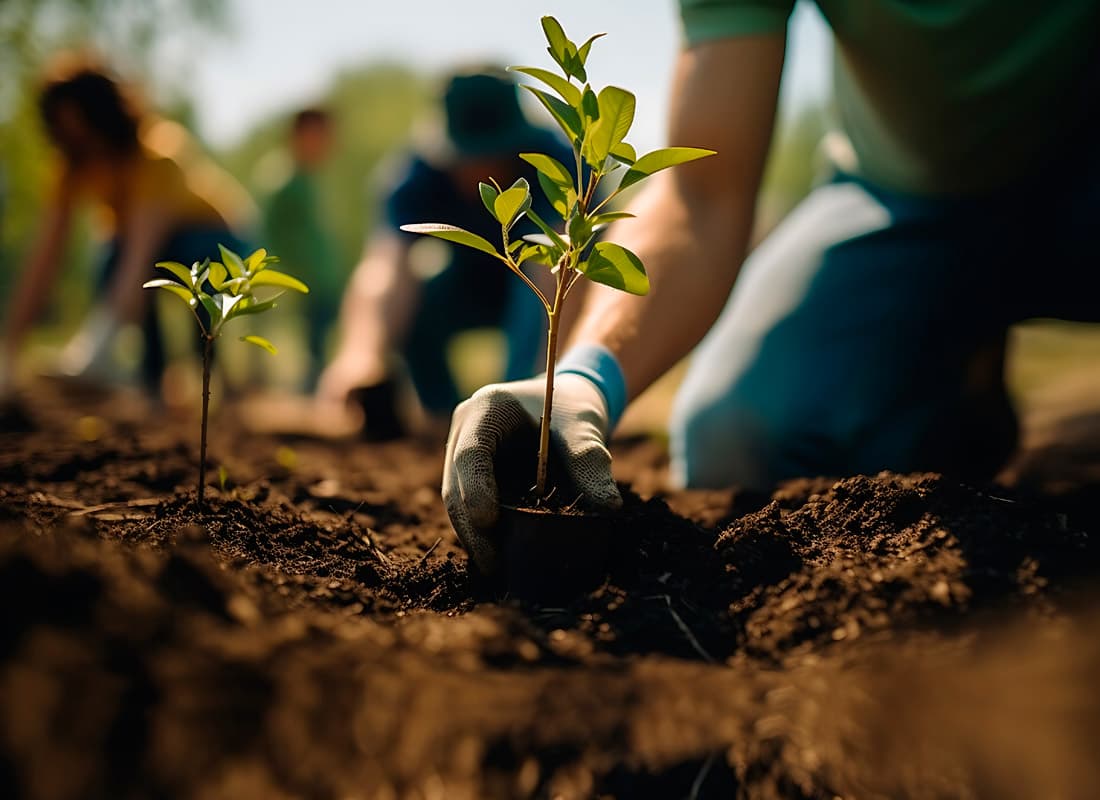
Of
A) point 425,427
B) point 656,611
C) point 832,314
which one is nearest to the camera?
point 656,611

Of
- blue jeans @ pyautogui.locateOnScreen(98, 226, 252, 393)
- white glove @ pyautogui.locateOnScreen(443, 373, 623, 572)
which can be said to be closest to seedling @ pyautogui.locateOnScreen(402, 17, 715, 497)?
white glove @ pyautogui.locateOnScreen(443, 373, 623, 572)

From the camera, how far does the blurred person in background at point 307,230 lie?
757cm

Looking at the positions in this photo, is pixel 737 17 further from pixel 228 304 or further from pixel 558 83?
pixel 228 304

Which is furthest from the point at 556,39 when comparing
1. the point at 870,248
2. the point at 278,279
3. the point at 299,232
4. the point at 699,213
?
the point at 299,232

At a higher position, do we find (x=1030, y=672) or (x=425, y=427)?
(x=1030, y=672)

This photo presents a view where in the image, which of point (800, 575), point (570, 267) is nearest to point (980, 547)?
point (800, 575)

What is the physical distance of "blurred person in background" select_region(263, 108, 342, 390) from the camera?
24.8 feet

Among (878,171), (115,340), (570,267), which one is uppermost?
(878,171)

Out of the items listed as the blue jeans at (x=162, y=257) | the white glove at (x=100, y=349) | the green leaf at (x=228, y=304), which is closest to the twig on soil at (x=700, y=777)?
the green leaf at (x=228, y=304)

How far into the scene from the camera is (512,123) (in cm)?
468

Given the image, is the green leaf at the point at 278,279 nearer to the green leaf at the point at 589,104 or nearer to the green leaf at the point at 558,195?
the green leaf at the point at 558,195

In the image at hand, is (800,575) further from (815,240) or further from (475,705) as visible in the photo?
(815,240)

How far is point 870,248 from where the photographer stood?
2.75 metres

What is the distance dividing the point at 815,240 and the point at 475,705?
2.49 meters
